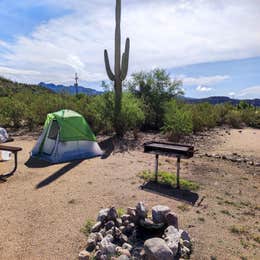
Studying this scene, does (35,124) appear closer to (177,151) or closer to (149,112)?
(149,112)

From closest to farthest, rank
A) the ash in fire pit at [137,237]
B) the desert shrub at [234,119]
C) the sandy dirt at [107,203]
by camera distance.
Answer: the ash in fire pit at [137,237] < the sandy dirt at [107,203] < the desert shrub at [234,119]

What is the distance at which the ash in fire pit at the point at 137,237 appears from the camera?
2.56 metres

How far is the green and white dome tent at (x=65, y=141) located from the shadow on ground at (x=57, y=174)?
0.36 metres

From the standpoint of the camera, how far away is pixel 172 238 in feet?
9.05

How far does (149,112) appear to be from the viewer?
472 inches

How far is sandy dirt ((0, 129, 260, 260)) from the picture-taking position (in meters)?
2.99

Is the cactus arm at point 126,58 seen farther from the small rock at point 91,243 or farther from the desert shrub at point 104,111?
the small rock at point 91,243

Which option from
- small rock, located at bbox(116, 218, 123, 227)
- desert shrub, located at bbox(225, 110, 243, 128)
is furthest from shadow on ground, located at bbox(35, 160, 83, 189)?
desert shrub, located at bbox(225, 110, 243, 128)

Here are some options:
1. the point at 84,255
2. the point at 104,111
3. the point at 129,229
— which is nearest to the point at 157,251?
the point at 129,229

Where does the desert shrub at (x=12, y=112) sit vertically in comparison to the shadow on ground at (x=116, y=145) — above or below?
above

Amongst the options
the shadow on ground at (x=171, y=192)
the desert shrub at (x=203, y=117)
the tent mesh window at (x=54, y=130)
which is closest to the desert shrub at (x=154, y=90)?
the desert shrub at (x=203, y=117)

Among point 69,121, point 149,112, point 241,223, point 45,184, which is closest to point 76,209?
point 45,184

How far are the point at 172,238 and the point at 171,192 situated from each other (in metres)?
1.92

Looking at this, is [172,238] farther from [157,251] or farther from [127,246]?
[127,246]
